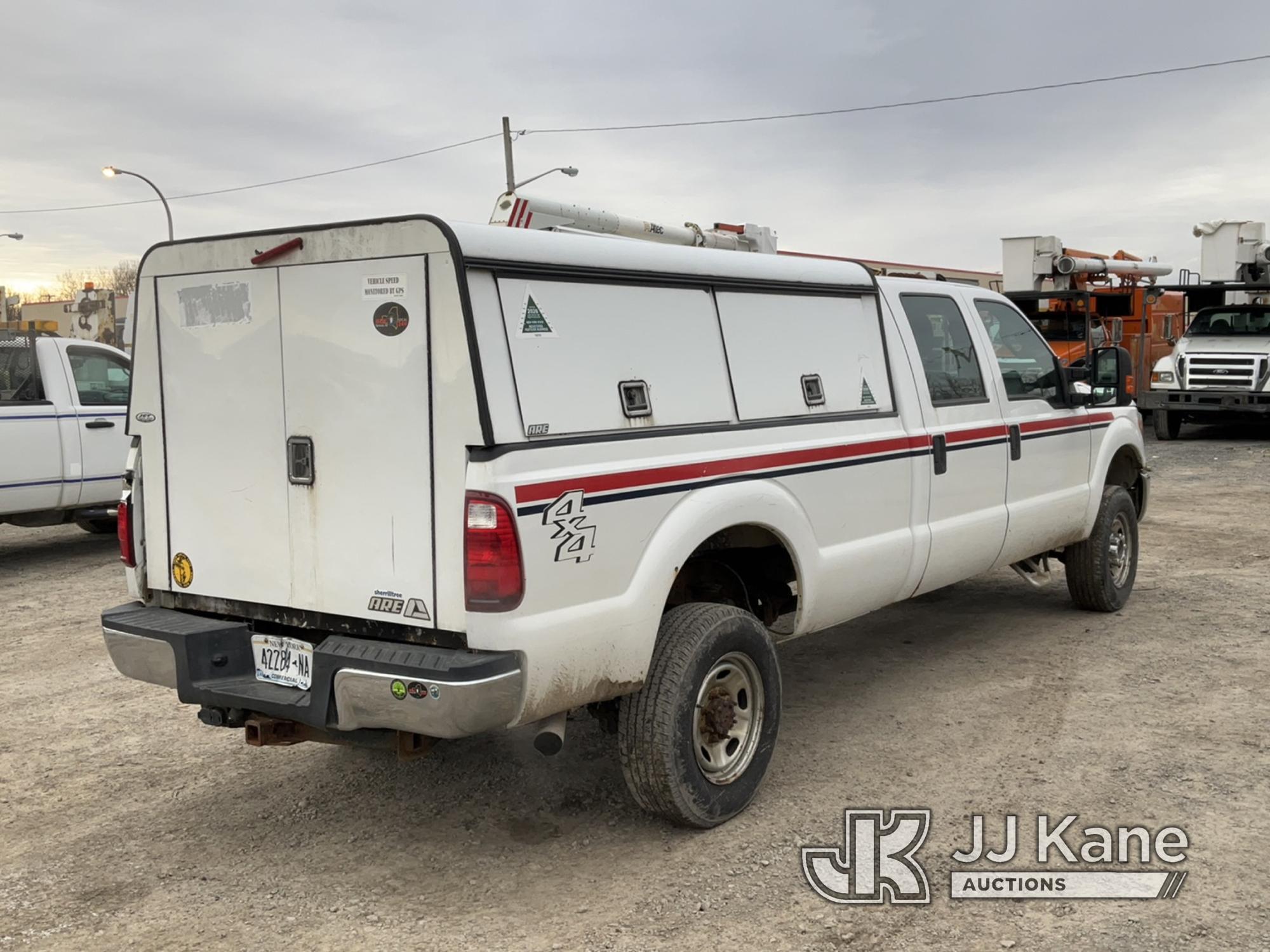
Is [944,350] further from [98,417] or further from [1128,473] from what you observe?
[98,417]

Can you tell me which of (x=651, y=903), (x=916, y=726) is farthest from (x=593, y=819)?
(x=916, y=726)

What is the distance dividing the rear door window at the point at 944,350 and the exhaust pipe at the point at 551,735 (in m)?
2.64

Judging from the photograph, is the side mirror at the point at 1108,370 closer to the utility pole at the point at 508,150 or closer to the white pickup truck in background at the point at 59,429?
the white pickup truck in background at the point at 59,429

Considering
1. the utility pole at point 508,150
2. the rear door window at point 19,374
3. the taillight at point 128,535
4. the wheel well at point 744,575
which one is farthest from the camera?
the utility pole at point 508,150

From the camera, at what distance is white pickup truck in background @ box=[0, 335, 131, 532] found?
9539 millimetres

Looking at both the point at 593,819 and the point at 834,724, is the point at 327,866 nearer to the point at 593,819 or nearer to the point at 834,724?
the point at 593,819

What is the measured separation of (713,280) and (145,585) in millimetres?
2389

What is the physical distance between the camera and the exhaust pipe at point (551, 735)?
155 inches

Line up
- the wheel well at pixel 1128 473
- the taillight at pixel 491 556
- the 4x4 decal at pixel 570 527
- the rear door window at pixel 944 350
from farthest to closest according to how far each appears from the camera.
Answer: the wheel well at pixel 1128 473, the rear door window at pixel 944 350, the 4x4 decal at pixel 570 527, the taillight at pixel 491 556

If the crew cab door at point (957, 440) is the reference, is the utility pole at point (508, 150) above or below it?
above

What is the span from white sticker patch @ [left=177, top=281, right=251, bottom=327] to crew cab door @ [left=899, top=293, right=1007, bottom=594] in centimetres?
298

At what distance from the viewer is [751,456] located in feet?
14.6

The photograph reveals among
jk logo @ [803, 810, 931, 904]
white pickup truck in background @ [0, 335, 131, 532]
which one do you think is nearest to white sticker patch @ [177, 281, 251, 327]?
jk logo @ [803, 810, 931, 904]

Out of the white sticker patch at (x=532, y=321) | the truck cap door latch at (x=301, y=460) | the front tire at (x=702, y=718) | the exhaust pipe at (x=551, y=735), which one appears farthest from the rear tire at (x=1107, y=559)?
the truck cap door latch at (x=301, y=460)
